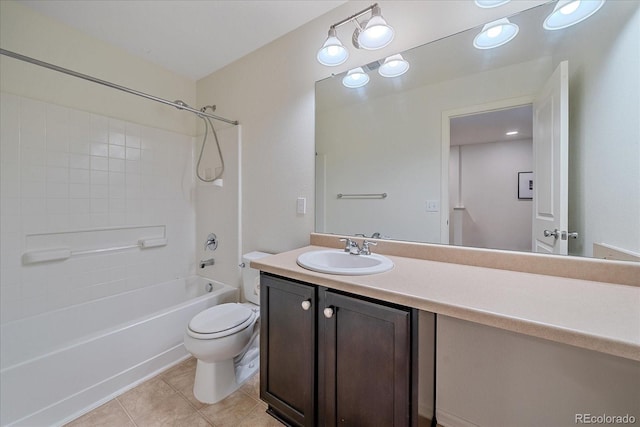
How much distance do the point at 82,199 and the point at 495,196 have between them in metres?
2.67

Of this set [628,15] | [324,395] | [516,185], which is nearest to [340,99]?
[516,185]

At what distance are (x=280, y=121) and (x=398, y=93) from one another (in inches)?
34.1

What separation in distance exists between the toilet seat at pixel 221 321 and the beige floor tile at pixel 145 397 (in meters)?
0.47

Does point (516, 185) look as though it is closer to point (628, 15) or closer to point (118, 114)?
point (628, 15)

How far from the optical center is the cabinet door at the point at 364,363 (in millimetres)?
798

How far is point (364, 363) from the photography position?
88 centimetres

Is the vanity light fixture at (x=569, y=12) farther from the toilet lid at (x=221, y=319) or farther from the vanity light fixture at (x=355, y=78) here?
the toilet lid at (x=221, y=319)

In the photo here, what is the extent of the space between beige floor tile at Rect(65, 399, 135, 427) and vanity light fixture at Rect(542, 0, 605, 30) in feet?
9.01

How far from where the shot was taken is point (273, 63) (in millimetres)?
1829

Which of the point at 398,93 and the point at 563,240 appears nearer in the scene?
the point at 563,240

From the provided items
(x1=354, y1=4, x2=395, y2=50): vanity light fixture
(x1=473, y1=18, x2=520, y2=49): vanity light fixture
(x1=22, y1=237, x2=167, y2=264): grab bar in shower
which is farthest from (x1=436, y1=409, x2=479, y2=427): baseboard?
(x1=22, y1=237, x2=167, y2=264): grab bar in shower

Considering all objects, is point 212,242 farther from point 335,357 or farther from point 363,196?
point 335,357

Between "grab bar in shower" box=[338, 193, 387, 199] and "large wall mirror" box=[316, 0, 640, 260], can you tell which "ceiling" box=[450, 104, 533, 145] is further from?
"grab bar in shower" box=[338, 193, 387, 199]

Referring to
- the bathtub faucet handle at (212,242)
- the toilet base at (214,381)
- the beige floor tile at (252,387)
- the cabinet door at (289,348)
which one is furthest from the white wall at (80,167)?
the cabinet door at (289,348)
